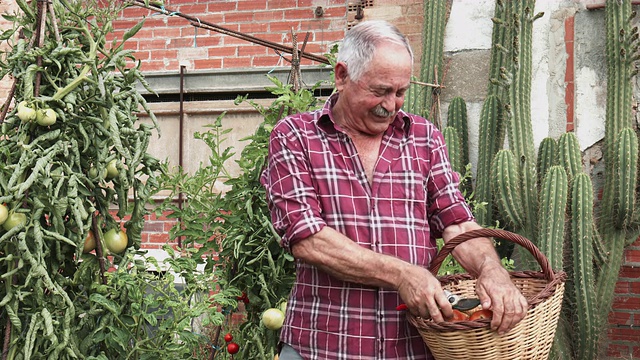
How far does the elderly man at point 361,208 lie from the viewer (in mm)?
1909

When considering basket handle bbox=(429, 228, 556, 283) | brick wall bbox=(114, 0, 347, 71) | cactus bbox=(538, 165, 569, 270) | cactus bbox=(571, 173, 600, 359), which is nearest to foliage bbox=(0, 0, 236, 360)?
basket handle bbox=(429, 228, 556, 283)

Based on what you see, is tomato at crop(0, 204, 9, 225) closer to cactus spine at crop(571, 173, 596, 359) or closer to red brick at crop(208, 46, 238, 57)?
cactus spine at crop(571, 173, 596, 359)

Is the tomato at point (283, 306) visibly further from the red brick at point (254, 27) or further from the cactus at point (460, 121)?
the red brick at point (254, 27)

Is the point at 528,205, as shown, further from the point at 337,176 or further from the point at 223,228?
the point at 337,176

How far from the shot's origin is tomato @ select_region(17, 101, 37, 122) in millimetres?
2391

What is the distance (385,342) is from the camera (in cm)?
193

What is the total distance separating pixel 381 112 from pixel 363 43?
181 millimetres

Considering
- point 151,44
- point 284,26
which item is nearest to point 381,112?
point 284,26

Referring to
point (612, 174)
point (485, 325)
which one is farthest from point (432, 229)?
point (612, 174)

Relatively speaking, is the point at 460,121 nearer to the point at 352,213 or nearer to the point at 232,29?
the point at 232,29

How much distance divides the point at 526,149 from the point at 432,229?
2.64 m

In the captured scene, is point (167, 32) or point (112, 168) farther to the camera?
point (167, 32)

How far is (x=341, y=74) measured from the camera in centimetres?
205

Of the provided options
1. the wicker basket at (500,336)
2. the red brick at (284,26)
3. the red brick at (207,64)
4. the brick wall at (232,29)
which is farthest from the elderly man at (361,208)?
the red brick at (207,64)
